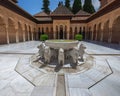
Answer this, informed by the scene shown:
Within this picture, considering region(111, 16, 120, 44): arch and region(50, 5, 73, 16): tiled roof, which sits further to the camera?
region(50, 5, 73, 16): tiled roof

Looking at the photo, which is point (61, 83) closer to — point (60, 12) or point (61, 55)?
point (61, 55)

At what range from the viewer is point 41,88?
3096 millimetres

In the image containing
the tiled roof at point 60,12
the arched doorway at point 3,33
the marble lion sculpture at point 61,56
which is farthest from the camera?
the tiled roof at point 60,12

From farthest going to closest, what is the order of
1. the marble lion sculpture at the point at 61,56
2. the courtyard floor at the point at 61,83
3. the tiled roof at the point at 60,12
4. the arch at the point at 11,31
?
the tiled roof at the point at 60,12, the arch at the point at 11,31, the marble lion sculpture at the point at 61,56, the courtyard floor at the point at 61,83

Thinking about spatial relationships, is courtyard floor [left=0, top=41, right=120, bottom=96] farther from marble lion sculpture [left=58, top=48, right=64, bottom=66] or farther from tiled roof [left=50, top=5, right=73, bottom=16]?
tiled roof [left=50, top=5, right=73, bottom=16]

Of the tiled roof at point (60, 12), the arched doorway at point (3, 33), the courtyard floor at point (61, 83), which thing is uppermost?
the tiled roof at point (60, 12)

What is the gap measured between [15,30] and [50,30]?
11.3m

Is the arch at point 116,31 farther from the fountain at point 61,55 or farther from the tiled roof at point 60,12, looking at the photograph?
the fountain at point 61,55

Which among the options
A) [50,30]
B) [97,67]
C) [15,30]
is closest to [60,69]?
[97,67]

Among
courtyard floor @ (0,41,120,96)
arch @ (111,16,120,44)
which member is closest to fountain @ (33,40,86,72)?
courtyard floor @ (0,41,120,96)

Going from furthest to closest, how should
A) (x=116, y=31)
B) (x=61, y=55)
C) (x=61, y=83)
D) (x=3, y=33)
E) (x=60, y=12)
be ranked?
(x=60, y=12), (x=116, y=31), (x=3, y=33), (x=61, y=55), (x=61, y=83)

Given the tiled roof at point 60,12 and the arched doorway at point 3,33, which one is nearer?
the arched doorway at point 3,33

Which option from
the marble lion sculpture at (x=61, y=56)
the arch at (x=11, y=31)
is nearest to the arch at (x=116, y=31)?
the marble lion sculpture at (x=61, y=56)

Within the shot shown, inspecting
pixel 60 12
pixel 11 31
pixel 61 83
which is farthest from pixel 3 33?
pixel 60 12
